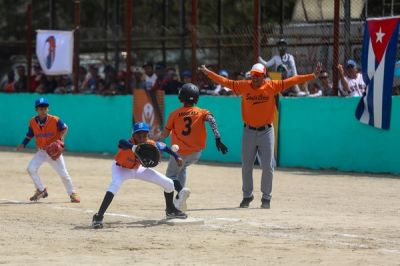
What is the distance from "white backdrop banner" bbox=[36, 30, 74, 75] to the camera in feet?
82.2

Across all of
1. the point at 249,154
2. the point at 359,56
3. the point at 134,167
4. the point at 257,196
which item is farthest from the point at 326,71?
the point at 134,167

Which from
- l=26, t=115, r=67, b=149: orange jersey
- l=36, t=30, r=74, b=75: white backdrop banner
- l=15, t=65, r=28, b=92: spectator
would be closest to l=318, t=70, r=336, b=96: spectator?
l=26, t=115, r=67, b=149: orange jersey

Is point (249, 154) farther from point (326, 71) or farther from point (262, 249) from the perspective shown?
point (326, 71)

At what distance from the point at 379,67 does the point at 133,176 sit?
824 centimetres

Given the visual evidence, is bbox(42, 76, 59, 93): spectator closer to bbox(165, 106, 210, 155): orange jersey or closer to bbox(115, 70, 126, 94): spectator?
bbox(115, 70, 126, 94): spectator

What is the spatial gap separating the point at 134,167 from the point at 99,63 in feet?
63.3

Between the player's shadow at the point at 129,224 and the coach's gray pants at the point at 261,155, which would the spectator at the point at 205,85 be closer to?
the coach's gray pants at the point at 261,155

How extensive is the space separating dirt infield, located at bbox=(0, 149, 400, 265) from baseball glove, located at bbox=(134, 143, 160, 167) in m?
0.76

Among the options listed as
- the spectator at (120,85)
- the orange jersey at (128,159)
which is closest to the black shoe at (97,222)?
the orange jersey at (128,159)

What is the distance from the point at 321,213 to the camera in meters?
12.8

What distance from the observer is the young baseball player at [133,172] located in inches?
444

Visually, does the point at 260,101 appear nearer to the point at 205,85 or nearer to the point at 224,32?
the point at 205,85

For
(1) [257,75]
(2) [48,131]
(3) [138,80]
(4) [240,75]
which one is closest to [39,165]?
(2) [48,131]

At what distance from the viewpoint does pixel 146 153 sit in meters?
11.2
